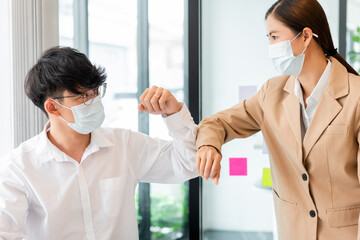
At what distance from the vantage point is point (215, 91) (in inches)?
95.6

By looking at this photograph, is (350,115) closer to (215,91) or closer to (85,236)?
(85,236)

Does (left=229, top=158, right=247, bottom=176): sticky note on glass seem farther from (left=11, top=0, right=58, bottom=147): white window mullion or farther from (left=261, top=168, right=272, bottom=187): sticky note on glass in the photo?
(left=11, top=0, right=58, bottom=147): white window mullion

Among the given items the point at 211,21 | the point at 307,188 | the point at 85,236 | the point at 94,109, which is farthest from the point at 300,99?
the point at 211,21

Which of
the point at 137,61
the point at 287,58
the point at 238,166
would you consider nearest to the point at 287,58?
the point at 287,58

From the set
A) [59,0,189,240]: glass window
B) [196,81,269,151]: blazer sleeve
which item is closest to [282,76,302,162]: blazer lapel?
[196,81,269,151]: blazer sleeve

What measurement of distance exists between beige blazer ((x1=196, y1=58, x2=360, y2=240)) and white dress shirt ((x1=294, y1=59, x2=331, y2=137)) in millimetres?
23

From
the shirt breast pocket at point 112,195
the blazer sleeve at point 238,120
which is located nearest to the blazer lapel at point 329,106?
the blazer sleeve at point 238,120

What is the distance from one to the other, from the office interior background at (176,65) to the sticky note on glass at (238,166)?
2cm

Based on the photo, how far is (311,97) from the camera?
1381 millimetres

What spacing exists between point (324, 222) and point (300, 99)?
434 mm

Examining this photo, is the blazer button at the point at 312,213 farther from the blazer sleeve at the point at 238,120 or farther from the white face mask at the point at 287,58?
the white face mask at the point at 287,58

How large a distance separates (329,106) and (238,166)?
1.16 metres

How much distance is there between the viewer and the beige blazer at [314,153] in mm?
1276

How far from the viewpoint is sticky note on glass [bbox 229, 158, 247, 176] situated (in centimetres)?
240
